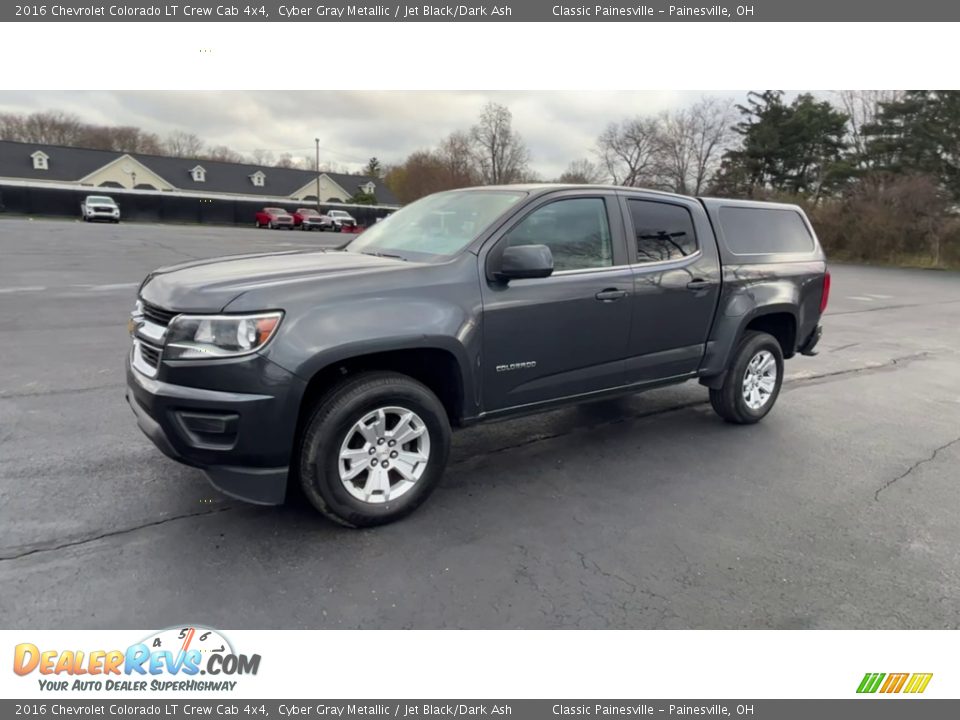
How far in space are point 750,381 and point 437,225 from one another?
3.11 meters

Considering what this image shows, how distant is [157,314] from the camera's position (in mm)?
3115

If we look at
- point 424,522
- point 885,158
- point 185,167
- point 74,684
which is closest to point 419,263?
point 424,522

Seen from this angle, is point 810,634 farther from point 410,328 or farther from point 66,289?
point 66,289

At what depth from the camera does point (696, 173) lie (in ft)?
192

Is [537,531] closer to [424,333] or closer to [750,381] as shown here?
[424,333]

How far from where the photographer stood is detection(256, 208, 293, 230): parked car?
41.1 meters

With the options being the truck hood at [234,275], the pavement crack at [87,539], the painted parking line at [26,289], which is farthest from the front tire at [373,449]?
the painted parking line at [26,289]

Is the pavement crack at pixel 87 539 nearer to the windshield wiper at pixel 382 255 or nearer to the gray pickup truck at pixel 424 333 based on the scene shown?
the gray pickup truck at pixel 424 333

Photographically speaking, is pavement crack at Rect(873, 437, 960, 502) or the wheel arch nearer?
pavement crack at Rect(873, 437, 960, 502)

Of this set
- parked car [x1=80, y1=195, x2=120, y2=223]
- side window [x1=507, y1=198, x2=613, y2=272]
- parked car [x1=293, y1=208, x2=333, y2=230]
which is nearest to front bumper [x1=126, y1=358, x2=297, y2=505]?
side window [x1=507, y1=198, x2=613, y2=272]

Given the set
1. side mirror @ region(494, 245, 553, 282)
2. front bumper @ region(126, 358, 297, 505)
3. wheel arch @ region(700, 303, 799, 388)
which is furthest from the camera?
wheel arch @ region(700, 303, 799, 388)

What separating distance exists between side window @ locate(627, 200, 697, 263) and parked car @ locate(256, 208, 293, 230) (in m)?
40.4

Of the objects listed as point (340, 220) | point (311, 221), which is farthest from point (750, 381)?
point (340, 220)

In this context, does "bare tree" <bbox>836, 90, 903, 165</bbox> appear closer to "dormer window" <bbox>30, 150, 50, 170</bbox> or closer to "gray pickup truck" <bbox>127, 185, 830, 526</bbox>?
"gray pickup truck" <bbox>127, 185, 830, 526</bbox>
